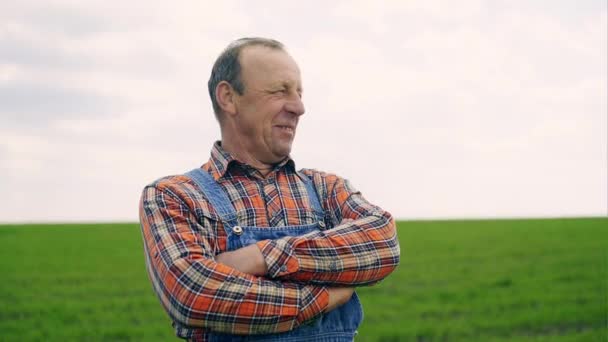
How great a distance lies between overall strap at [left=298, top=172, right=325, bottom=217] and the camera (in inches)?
109

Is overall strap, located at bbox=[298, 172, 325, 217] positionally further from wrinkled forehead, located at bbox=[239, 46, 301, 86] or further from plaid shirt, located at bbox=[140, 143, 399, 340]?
wrinkled forehead, located at bbox=[239, 46, 301, 86]

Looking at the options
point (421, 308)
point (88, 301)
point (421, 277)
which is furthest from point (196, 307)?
point (421, 277)

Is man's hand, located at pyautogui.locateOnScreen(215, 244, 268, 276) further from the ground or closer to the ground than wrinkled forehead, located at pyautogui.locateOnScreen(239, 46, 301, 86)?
closer to the ground

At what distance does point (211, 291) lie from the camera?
2.35 m

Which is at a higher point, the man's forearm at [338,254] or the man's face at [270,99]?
the man's face at [270,99]

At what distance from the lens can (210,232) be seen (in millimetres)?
2523

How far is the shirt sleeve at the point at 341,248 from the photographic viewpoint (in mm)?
2443

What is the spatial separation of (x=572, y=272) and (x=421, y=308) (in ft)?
12.6

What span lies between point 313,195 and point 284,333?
596 mm

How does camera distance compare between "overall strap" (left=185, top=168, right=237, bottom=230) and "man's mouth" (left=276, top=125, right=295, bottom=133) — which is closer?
"overall strap" (left=185, top=168, right=237, bottom=230)

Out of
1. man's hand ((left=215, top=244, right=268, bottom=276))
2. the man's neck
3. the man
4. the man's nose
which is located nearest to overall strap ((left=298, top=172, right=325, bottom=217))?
the man

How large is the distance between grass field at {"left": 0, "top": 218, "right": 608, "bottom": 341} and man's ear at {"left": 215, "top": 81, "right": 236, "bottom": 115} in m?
5.37

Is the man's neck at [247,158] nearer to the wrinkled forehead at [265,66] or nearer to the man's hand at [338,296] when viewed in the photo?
the wrinkled forehead at [265,66]

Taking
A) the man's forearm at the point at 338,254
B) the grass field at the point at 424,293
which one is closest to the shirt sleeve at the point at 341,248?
the man's forearm at the point at 338,254
